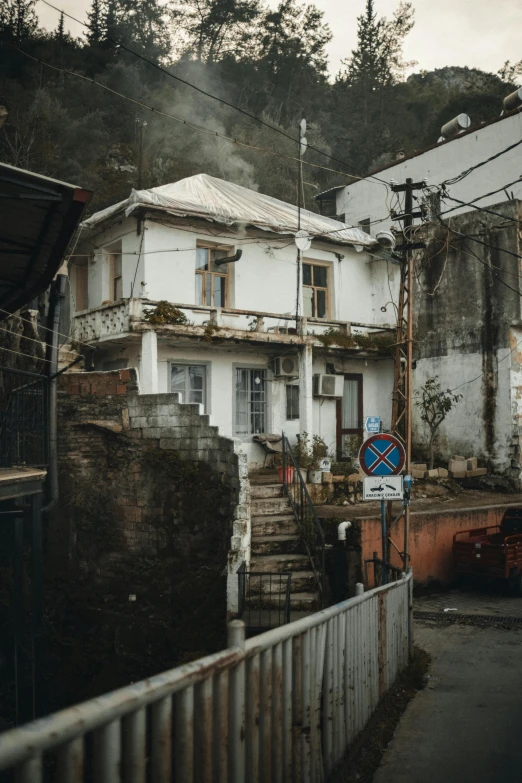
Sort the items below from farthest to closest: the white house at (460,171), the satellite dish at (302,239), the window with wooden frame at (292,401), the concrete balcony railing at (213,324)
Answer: the white house at (460,171) < the window with wooden frame at (292,401) < the satellite dish at (302,239) < the concrete balcony railing at (213,324)

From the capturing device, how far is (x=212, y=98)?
137 ft

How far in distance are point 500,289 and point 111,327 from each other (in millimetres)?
11936

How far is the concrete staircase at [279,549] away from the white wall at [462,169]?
13927 mm

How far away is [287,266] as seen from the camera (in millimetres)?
21734

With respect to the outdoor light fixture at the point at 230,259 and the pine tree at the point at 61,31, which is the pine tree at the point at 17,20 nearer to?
the pine tree at the point at 61,31

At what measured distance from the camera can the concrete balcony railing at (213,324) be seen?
17.3 meters

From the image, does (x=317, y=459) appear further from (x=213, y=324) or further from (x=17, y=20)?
(x=17, y=20)

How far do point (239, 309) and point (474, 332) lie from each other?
25.6ft

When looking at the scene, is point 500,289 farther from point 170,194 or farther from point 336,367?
point 170,194

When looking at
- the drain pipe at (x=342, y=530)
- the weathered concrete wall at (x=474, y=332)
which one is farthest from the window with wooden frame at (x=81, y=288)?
the drain pipe at (x=342, y=530)

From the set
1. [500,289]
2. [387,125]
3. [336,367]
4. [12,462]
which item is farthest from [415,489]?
[387,125]

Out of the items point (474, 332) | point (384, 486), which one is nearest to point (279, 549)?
point (384, 486)

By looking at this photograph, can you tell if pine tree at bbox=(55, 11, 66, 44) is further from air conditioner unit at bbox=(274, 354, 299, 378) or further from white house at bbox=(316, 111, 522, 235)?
air conditioner unit at bbox=(274, 354, 299, 378)

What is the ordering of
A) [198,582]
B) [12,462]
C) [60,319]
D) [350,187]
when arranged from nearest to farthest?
1. [12,462]
2. [198,582]
3. [60,319]
4. [350,187]
